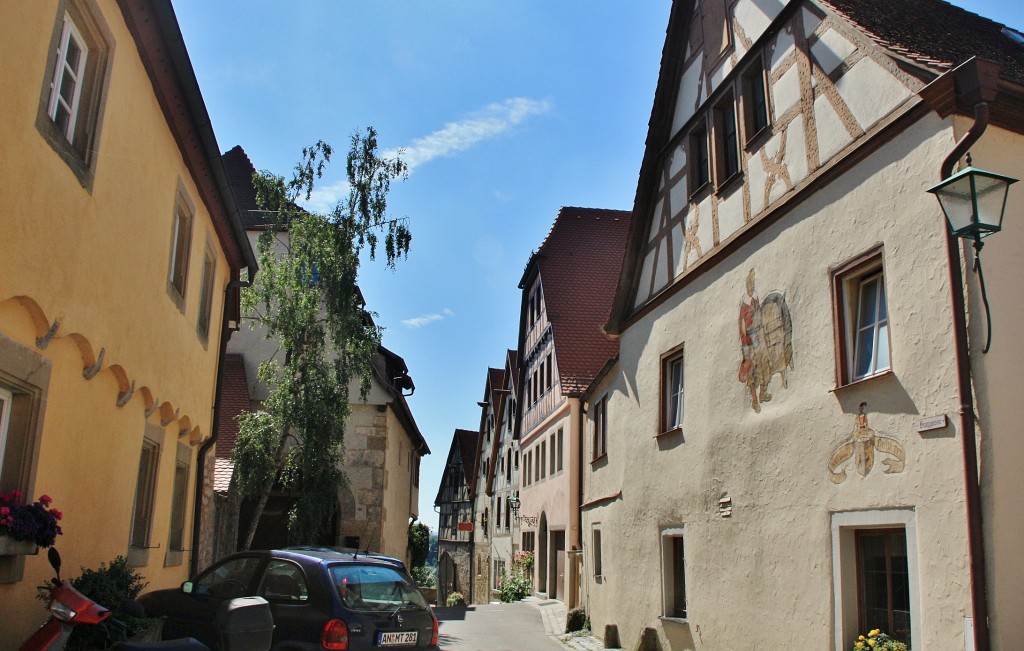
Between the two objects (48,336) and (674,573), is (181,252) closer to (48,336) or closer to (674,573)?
(48,336)

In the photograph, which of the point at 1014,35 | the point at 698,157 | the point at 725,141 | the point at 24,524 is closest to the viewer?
the point at 24,524

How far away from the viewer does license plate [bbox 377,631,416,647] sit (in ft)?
23.7

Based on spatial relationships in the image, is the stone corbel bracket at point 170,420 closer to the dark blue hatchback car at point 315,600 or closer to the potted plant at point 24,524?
the dark blue hatchback car at point 315,600

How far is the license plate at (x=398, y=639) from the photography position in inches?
284

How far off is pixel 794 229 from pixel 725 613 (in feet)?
14.4

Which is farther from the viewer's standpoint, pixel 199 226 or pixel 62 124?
pixel 199 226

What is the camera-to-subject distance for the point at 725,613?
1016cm

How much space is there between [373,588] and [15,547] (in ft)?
9.80

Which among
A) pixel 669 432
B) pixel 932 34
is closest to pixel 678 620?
pixel 669 432

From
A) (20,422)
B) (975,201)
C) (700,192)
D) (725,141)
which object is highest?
(725,141)

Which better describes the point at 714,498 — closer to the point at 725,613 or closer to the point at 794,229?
the point at 725,613

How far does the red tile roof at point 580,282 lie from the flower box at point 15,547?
1765 centimetres

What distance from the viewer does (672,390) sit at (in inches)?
497

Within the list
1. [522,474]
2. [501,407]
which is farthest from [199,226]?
[501,407]
